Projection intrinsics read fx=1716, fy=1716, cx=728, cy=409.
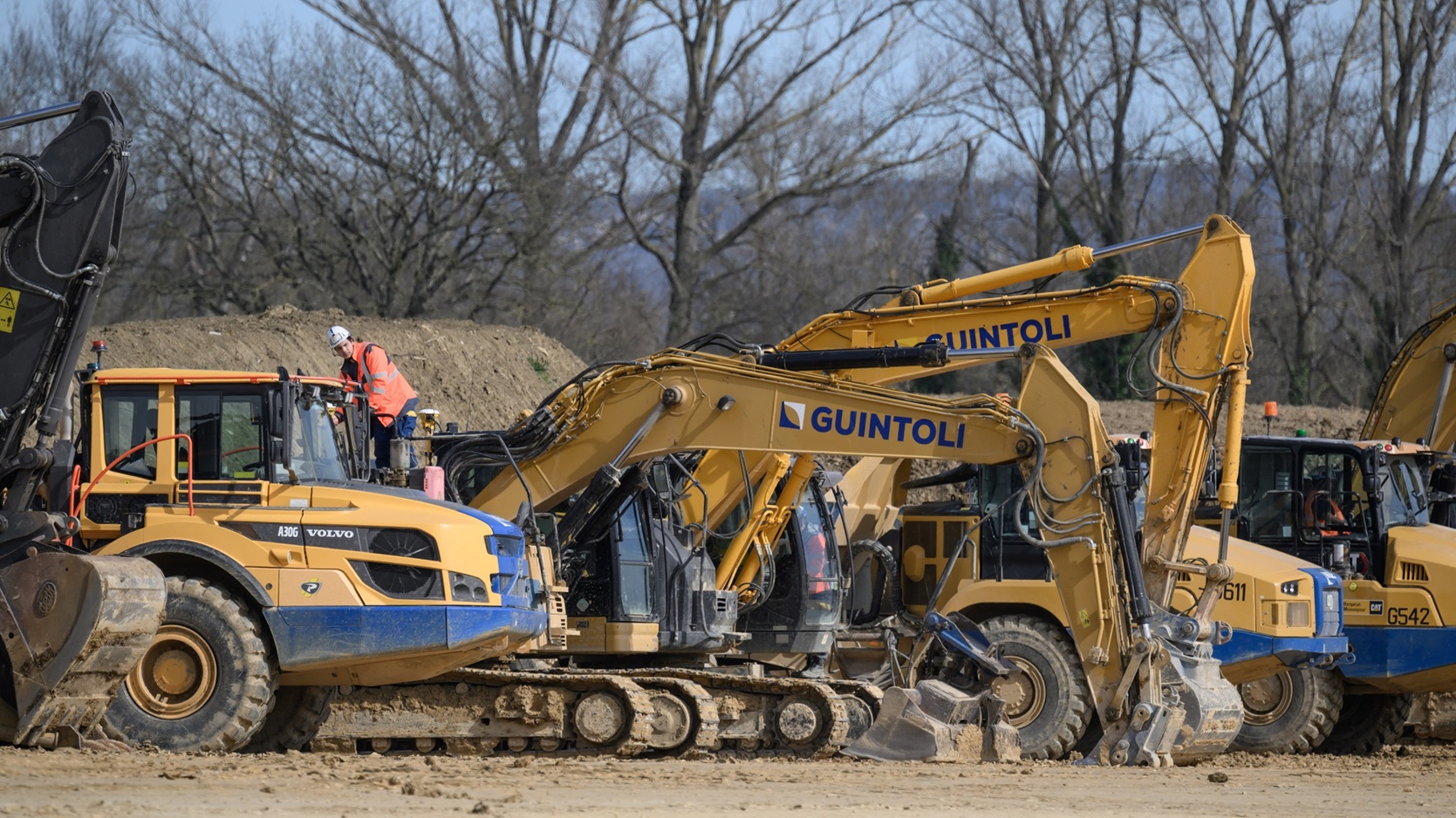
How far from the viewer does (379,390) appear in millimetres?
13508

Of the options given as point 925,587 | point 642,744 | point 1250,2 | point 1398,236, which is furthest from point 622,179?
point 642,744

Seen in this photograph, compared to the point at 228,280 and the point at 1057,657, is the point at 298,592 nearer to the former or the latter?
the point at 1057,657

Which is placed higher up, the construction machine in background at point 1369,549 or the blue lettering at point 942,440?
the blue lettering at point 942,440

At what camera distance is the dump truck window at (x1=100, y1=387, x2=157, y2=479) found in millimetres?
11219

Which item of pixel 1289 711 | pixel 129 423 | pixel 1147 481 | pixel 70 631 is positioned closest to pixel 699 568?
pixel 1147 481

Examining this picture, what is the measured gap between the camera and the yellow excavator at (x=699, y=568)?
12.4 m

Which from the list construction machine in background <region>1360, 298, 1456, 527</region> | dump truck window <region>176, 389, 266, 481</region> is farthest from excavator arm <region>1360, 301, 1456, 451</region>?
dump truck window <region>176, 389, 266, 481</region>

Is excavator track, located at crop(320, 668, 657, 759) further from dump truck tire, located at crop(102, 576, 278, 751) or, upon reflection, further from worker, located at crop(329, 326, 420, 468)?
worker, located at crop(329, 326, 420, 468)

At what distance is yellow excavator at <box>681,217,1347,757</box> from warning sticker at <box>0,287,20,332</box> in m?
5.42

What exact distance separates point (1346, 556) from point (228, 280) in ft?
70.4

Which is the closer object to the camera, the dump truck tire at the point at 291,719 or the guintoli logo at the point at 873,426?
the dump truck tire at the point at 291,719

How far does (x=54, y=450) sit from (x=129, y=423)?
0.55 metres

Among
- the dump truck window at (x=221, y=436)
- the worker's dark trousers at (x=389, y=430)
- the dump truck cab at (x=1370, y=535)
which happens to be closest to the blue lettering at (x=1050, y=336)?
the dump truck cab at (x=1370, y=535)

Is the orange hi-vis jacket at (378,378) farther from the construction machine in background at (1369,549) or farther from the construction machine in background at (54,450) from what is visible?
the construction machine in background at (1369,549)
